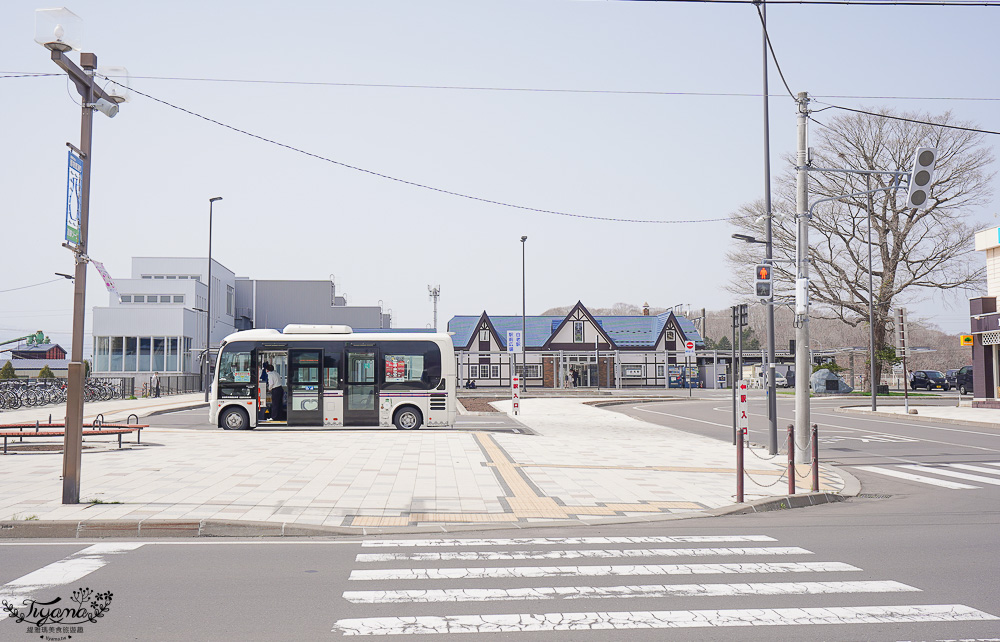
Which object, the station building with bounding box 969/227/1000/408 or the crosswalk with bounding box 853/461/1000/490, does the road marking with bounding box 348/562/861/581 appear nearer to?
the crosswalk with bounding box 853/461/1000/490

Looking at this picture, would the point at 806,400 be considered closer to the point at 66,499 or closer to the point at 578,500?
the point at 578,500

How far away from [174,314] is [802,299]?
45.7m

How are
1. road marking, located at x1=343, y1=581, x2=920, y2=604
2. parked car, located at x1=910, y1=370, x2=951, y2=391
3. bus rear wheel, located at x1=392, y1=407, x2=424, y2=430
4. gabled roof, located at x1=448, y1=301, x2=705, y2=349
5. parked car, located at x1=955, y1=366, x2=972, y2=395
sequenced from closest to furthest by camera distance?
road marking, located at x1=343, y1=581, x2=920, y2=604, bus rear wheel, located at x1=392, y1=407, x2=424, y2=430, parked car, located at x1=955, y1=366, x2=972, y2=395, parked car, located at x1=910, y1=370, x2=951, y2=391, gabled roof, located at x1=448, y1=301, x2=705, y2=349

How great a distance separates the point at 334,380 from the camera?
22031 mm

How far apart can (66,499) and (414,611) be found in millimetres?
6054

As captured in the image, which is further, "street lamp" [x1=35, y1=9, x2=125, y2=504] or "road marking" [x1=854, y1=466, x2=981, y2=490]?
"road marking" [x1=854, y1=466, x2=981, y2=490]

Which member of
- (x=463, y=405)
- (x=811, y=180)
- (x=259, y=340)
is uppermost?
(x=811, y=180)

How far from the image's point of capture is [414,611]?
5.55 metres

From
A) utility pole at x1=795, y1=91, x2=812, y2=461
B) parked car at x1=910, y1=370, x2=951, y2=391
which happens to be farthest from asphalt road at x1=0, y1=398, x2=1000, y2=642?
parked car at x1=910, y1=370, x2=951, y2=391

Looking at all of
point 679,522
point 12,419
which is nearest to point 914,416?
point 679,522

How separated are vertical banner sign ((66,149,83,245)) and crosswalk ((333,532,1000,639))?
537 centimetres

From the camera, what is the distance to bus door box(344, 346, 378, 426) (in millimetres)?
21938

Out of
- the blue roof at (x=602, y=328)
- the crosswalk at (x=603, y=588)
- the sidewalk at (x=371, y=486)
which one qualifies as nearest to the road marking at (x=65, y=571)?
the sidewalk at (x=371, y=486)

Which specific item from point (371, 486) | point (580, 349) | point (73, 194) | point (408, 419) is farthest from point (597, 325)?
point (73, 194)
